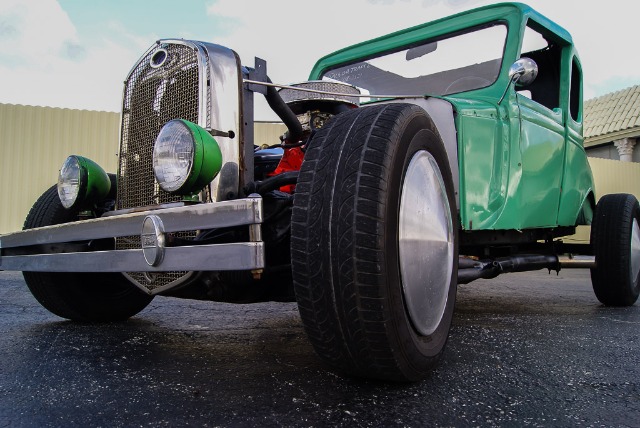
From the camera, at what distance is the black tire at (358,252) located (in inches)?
61.0

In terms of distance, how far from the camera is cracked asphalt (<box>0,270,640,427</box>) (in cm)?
150

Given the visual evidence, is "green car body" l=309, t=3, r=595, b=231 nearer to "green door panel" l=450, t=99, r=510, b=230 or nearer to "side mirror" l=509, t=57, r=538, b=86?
"green door panel" l=450, t=99, r=510, b=230

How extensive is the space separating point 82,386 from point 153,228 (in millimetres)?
562

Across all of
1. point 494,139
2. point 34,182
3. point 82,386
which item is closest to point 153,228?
point 82,386

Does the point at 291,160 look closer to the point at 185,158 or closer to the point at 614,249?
the point at 185,158

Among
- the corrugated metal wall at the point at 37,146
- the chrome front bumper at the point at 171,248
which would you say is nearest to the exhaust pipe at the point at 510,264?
the chrome front bumper at the point at 171,248

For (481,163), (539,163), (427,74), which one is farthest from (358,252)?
(427,74)

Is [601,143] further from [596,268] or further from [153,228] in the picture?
[153,228]

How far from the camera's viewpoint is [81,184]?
7.77 ft

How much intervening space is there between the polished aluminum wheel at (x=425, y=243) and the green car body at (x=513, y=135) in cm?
62

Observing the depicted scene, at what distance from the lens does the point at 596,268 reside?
4.07 meters

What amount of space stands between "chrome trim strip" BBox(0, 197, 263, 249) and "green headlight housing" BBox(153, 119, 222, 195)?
0.38 ft

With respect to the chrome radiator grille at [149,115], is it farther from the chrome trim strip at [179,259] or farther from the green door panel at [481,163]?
the green door panel at [481,163]

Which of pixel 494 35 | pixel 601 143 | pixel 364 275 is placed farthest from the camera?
pixel 601 143
